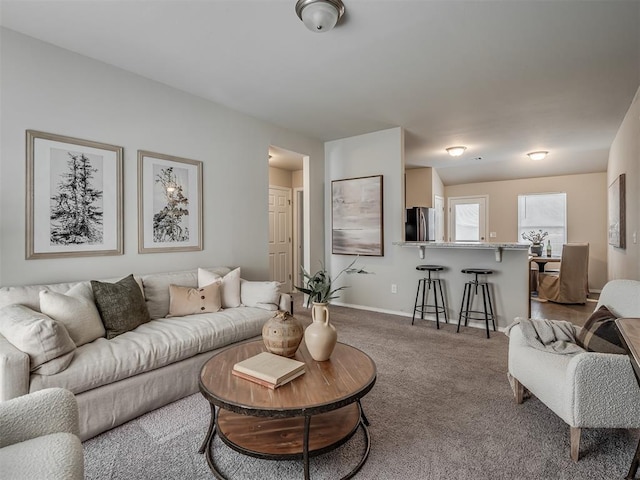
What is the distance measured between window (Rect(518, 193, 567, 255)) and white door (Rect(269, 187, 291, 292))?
5.08 meters

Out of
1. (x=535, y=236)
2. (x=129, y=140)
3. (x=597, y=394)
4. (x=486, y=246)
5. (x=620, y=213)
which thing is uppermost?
(x=129, y=140)

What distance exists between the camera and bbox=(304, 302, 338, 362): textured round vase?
1.85 m

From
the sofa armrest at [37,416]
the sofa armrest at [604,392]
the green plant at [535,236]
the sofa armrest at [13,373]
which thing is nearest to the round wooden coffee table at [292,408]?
the sofa armrest at [37,416]

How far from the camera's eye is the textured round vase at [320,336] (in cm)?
185

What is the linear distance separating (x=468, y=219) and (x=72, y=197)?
771 centimetres

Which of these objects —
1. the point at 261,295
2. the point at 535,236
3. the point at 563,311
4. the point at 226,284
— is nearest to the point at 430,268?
the point at 261,295

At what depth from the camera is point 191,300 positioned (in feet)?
9.31

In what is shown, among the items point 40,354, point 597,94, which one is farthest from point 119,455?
point 597,94

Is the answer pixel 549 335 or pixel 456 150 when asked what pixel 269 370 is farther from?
pixel 456 150

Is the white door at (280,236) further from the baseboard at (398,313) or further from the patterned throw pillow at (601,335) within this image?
the patterned throw pillow at (601,335)

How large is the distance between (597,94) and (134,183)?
457 centimetres

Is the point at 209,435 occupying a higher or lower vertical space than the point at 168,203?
lower

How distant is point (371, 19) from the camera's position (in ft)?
7.32

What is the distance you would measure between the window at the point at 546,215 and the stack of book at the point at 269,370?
23.7 feet
